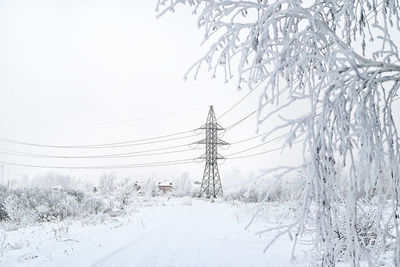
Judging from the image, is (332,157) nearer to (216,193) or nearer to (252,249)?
(252,249)

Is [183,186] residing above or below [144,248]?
above

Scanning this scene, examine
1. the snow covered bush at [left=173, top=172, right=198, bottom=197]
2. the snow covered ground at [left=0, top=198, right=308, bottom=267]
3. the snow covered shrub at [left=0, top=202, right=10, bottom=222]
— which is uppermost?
the snow covered bush at [left=173, top=172, right=198, bottom=197]

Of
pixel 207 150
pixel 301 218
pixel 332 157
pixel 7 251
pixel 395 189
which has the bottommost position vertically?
pixel 7 251

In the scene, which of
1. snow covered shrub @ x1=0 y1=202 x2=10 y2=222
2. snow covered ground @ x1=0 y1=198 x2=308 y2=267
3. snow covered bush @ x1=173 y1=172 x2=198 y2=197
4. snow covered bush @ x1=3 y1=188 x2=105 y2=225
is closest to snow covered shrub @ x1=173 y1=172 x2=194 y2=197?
snow covered bush @ x1=173 y1=172 x2=198 y2=197

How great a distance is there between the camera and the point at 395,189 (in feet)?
7.68

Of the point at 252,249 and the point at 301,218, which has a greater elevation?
the point at 301,218

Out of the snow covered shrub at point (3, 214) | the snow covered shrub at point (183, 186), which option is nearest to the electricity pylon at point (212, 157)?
the snow covered shrub at point (183, 186)

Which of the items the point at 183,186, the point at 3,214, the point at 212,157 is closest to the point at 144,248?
the point at 3,214

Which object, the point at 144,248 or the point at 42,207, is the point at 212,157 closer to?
the point at 42,207

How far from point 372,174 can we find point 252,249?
6.45 metres

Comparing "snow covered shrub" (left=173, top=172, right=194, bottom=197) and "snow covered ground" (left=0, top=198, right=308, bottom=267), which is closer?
"snow covered ground" (left=0, top=198, right=308, bottom=267)

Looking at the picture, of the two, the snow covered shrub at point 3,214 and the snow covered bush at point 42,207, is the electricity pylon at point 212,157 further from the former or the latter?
the snow covered shrub at point 3,214

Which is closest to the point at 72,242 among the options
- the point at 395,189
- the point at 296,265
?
the point at 296,265

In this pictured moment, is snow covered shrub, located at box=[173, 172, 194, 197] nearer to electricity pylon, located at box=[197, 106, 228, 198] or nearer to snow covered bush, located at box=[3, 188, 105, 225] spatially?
electricity pylon, located at box=[197, 106, 228, 198]
